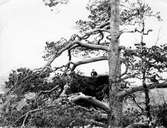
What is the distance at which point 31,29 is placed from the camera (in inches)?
2525

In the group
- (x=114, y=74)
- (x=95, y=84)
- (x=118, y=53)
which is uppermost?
(x=118, y=53)

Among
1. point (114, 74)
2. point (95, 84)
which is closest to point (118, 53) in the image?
point (114, 74)

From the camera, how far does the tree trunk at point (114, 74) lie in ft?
33.7

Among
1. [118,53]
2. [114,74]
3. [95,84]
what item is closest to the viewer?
[114,74]

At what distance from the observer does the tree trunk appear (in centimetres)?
1027

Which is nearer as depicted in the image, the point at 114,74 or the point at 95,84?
the point at 114,74

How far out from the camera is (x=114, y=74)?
10.4 m

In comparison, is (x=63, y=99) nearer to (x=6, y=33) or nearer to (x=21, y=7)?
(x=6, y=33)

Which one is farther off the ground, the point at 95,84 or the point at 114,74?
the point at 114,74

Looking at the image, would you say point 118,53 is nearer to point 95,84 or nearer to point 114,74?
point 114,74

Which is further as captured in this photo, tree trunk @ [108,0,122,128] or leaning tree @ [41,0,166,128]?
tree trunk @ [108,0,122,128]

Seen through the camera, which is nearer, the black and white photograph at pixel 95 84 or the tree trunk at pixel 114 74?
the black and white photograph at pixel 95 84

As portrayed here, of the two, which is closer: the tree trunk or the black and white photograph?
the black and white photograph

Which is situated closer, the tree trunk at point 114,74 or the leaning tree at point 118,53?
the leaning tree at point 118,53
